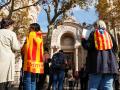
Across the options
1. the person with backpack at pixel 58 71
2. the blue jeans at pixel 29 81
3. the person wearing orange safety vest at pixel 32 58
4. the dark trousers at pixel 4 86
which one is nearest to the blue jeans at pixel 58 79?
the person with backpack at pixel 58 71

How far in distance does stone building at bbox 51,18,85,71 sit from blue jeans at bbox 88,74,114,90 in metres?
39.7

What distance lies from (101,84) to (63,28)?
4306 cm

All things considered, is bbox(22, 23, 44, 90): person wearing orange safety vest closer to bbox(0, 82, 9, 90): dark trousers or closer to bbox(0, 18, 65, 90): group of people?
bbox(0, 18, 65, 90): group of people

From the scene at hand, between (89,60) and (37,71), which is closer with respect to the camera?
(89,60)

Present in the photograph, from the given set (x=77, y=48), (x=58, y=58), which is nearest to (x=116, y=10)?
(x=58, y=58)

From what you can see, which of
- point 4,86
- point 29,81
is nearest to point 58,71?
point 29,81

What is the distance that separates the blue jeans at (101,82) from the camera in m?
8.47

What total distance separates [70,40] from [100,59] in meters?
43.6

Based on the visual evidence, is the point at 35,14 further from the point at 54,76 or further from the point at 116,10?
the point at 54,76

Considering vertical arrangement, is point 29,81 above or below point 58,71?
below

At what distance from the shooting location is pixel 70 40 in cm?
5225

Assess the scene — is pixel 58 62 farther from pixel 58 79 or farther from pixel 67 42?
pixel 67 42

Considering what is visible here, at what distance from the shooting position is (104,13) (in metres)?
30.1

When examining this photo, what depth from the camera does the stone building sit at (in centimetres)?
4906
